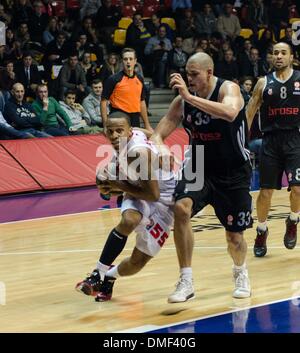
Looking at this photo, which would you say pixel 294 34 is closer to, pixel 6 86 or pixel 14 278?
pixel 6 86

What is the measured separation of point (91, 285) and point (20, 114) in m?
9.07

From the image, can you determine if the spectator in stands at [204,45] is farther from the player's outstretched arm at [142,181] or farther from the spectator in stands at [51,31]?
the player's outstretched arm at [142,181]

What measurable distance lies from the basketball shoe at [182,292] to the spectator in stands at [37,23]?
13297mm

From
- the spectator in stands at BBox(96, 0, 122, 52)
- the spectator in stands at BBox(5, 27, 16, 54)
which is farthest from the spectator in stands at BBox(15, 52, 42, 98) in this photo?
the spectator in stands at BBox(96, 0, 122, 52)

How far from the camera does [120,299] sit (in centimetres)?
749

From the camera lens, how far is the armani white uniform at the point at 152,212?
23.5ft

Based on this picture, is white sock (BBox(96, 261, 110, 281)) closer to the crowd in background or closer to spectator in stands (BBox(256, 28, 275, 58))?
Result: the crowd in background

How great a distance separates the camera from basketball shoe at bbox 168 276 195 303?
23.4 feet

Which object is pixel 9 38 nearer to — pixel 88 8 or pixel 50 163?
pixel 88 8

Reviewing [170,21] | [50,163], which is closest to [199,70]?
[50,163]

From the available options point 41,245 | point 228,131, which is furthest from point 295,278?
point 41,245

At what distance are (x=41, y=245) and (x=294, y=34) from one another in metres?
14.4

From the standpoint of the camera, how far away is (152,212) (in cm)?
722
